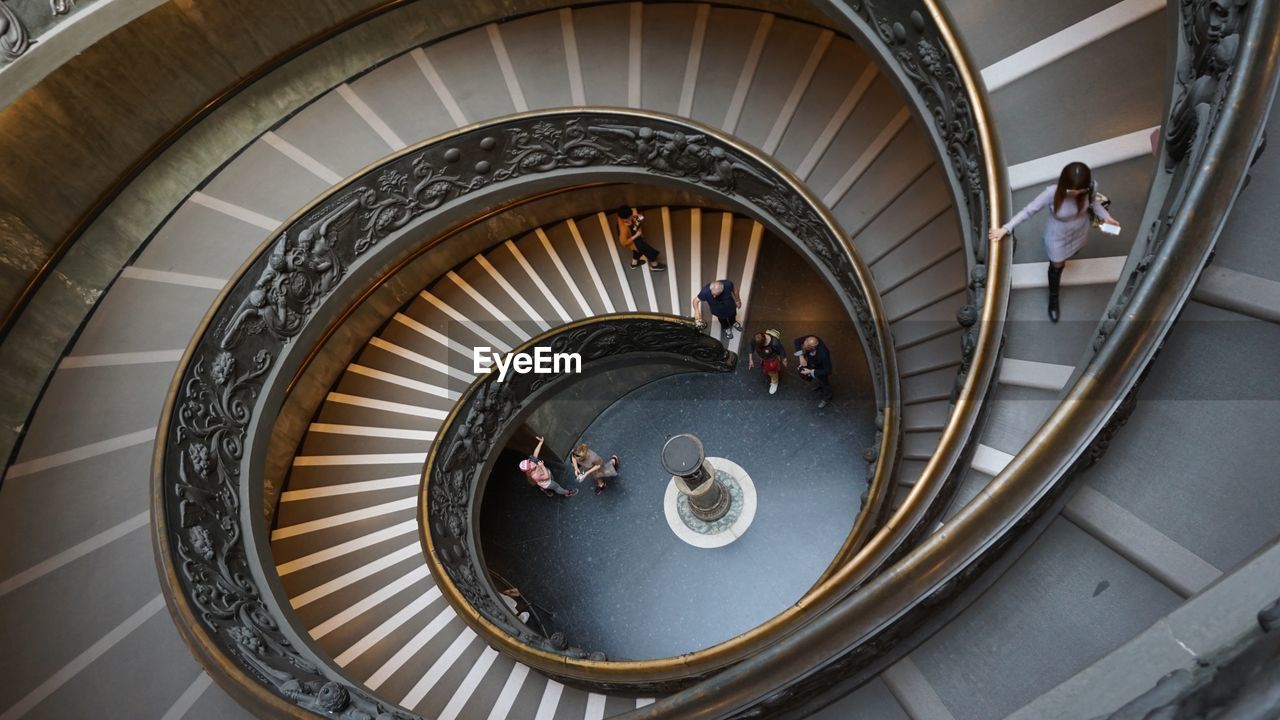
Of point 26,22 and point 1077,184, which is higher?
point 26,22

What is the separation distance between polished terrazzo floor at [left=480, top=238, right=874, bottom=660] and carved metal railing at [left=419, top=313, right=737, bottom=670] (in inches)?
29.0

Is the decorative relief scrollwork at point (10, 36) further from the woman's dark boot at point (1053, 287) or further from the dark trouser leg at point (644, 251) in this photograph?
the woman's dark boot at point (1053, 287)

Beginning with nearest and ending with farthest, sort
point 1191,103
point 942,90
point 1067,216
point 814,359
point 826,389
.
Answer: point 1191,103 → point 1067,216 → point 942,90 → point 814,359 → point 826,389

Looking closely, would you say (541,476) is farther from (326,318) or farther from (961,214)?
(961,214)

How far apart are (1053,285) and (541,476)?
7.79 meters

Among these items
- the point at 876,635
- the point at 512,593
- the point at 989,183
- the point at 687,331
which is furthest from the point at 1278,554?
the point at 512,593

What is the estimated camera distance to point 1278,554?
207cm

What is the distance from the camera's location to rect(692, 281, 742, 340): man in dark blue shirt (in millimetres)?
9766

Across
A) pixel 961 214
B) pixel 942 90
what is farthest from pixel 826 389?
pixel 942 90

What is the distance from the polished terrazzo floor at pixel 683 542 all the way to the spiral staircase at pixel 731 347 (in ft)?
5.37

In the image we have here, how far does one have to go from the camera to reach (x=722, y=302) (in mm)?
9875

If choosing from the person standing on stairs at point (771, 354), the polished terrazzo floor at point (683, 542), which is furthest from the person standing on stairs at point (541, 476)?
the person standing on stairs at point (771, 354)

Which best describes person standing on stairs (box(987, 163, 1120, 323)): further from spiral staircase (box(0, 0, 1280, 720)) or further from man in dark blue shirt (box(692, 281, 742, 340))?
man in dark blue shirt (box(692, 281, 742, 340))

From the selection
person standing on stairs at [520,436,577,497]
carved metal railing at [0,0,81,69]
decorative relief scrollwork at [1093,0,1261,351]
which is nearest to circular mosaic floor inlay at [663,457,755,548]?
person standing on stairs at [520,436,577,497]
